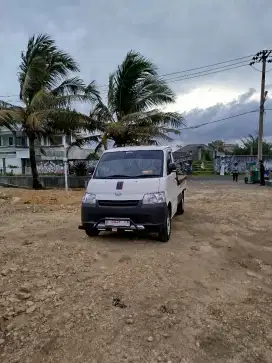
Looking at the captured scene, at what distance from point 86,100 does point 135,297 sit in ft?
51.1

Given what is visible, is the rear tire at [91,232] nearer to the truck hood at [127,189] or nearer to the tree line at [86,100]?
the truck hood at [127,189]

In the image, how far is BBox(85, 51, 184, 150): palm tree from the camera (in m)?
19.0

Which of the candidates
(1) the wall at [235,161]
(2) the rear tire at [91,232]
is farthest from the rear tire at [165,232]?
(1) the wall at [235,161]

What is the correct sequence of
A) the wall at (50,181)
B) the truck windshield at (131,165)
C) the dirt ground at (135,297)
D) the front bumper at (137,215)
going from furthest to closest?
the wall at (50,181)
the truck windshield at (131,165)
the front bumper at (137,215)
the dirt ground at (135,297)

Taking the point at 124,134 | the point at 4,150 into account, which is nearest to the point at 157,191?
the point at 124,134

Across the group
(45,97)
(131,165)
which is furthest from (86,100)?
(131,165)

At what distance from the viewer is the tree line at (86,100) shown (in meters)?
17.6

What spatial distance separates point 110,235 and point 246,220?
13.5 feet

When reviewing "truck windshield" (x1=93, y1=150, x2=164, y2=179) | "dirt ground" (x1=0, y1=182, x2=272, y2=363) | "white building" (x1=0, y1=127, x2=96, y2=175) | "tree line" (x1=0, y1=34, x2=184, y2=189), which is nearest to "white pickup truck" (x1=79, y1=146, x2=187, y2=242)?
"truck windshield" (x1=93, y1=150, x2=164, y2=179)

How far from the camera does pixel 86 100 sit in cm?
1853

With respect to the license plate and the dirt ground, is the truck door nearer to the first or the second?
the dirt ground

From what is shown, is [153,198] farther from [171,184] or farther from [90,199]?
[90,199]

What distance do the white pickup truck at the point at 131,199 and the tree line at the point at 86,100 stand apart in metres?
10.8

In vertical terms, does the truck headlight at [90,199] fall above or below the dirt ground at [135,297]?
above
